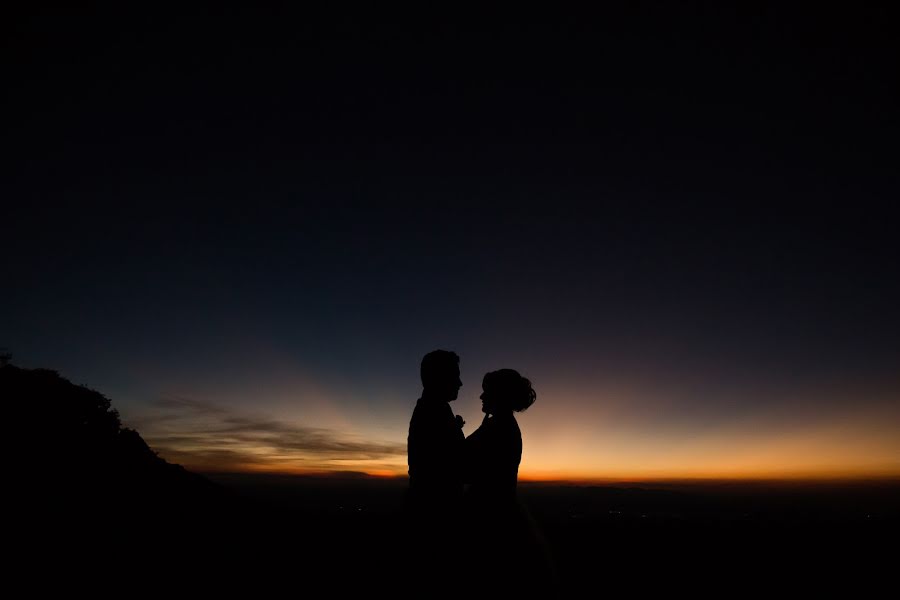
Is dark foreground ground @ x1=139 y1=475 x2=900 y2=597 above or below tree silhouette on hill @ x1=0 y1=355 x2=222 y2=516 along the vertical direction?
below

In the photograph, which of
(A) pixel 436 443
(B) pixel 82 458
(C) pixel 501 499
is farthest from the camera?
(B) pixel 82 458

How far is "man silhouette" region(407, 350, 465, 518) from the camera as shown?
3.55m

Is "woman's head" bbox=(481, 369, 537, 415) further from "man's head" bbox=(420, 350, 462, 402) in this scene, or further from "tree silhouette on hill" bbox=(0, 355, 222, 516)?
"tree silhouette on hill" bbox=(0, 355, 222, 516)

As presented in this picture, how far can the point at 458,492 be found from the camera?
145 inches

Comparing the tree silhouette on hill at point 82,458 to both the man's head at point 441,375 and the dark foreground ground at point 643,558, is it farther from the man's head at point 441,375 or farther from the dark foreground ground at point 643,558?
the man's head at point 441,375

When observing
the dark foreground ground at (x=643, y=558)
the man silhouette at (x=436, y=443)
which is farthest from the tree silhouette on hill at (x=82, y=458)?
the man silhouette at (x=436, y=443)

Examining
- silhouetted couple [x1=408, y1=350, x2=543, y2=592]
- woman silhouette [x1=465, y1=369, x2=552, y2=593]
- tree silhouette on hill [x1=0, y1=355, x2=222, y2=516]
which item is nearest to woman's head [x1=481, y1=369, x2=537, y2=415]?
woman silhouette [x1=465, y1=369, x2=552, y2=593]

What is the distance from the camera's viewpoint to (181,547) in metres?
15.4

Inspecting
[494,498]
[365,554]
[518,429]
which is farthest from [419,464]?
[365,554]

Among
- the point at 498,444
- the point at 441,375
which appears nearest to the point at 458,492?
the point at 498,444

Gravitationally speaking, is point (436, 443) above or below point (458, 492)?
above

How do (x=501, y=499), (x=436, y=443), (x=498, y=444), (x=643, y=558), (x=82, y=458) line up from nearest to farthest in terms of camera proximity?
1. (x=436, y=443)
2. (x=501, y=499)
3. (x=498, y=444)
4. (x=643, y=558)
5. (x=82, y=458)

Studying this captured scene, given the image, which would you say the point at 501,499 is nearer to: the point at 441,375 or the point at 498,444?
the point at 498,444

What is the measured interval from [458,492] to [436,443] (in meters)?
0.44
